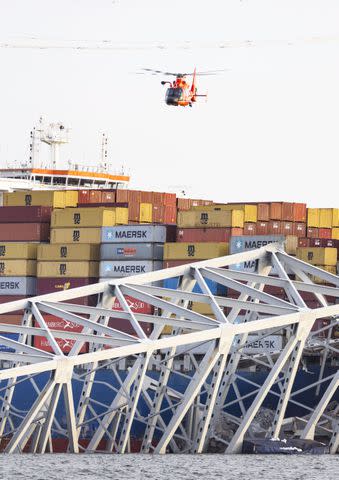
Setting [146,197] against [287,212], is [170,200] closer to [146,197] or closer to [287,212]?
[146,197]

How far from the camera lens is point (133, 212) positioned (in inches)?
3482

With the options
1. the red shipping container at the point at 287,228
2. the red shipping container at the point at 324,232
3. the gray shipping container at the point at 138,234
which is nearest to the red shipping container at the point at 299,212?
the red shipping container at the point at 287,228

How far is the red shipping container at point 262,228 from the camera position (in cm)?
8606

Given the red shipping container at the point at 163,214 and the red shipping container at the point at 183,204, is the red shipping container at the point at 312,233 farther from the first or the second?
the red shipping container at the point at 163,214

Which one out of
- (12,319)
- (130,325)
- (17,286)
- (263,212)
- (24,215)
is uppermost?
(263,212)

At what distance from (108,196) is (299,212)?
9.69 meters

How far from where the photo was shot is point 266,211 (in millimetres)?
87000

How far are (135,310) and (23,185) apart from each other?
24.1 m

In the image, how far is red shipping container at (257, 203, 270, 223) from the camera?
284 ft

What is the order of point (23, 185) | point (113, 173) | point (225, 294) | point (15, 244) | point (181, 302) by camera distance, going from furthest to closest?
1. point (113, 173)
2. point (23, 185)
3. point (15, 244)
4. point (225, 294)
5. point (181, 302)

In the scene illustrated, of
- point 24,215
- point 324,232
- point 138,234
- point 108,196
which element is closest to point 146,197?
point 108,196

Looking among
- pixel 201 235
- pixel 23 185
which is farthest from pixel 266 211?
pixel 23 185

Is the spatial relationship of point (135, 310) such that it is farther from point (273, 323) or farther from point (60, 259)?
point (273, 323)

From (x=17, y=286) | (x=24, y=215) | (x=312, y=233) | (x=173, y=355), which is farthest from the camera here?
(x=24, y=215)
